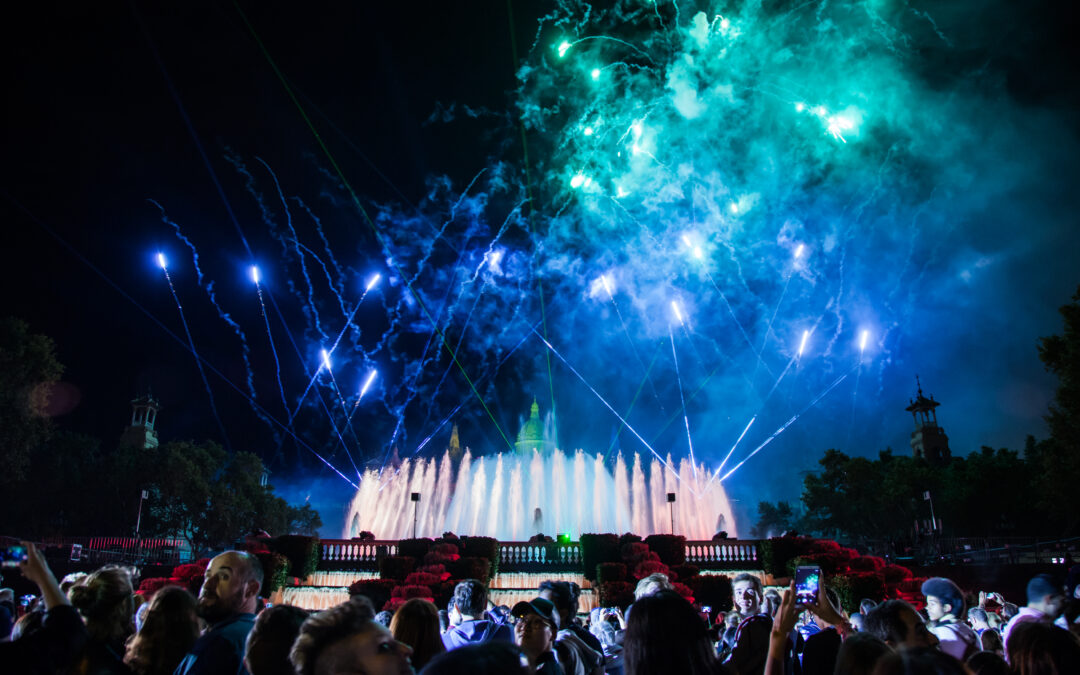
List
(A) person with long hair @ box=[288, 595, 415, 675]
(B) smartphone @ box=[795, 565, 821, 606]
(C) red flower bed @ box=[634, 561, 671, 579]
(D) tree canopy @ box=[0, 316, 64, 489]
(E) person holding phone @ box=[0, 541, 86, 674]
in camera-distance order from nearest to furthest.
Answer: (A) person with long hair @ box=[288, 595, 415, 675] → (E) person holding phone @ box=[0, 541, 86, 674] → (B) smartphone @ box=[795, 565, 821, 606] → (C) red flower bed @ box=[634, 561, 671, 579] → (D) tree canopy @ box=[0, 316, 64, 489]

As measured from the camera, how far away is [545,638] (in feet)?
16.6

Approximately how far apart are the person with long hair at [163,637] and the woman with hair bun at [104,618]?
0.35 ft

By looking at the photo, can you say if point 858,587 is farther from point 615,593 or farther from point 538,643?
point 538,643

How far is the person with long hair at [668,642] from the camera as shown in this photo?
11.2ft

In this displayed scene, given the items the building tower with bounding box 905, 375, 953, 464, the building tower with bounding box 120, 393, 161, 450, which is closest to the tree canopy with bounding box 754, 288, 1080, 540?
the building tower with bounding box 905, 375, 953, 464

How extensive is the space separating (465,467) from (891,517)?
141ft

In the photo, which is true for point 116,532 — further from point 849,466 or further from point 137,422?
point 849,466

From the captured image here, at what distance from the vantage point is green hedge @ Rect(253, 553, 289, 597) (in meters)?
21.6

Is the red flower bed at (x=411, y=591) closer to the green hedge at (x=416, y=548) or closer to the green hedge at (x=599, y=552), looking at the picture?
the green hedge at (x=416, y=548)

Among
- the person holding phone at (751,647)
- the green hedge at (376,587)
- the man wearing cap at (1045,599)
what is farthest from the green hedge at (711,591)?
the person holding phone at (751,647)

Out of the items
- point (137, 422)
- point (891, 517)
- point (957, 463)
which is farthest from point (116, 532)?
point (957, 463)

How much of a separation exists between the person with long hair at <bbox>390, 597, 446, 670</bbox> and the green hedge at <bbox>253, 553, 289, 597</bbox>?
63.0 ft

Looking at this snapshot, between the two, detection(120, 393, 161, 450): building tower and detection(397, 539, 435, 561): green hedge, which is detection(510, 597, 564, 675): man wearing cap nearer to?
detection(397, 539, 435, 561): green hedge

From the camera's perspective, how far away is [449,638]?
618cm
